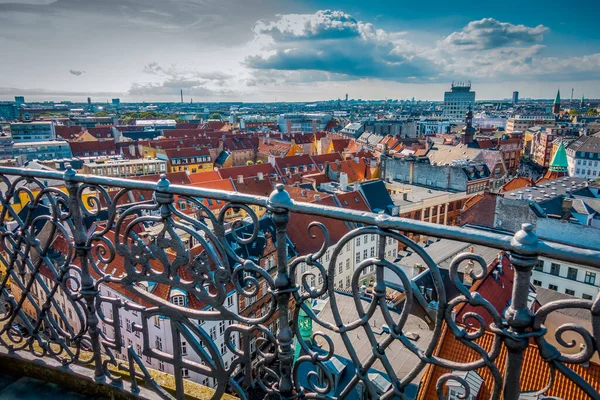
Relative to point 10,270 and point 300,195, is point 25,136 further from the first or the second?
point 10,270

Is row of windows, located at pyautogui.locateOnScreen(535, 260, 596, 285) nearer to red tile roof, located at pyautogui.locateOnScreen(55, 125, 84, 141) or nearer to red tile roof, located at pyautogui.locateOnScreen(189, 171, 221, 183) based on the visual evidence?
red tile roof, located at pyautogui.locateOnScreen(189, 171, 221, 183)

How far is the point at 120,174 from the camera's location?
45.8 metres

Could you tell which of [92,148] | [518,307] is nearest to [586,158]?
[92,148]

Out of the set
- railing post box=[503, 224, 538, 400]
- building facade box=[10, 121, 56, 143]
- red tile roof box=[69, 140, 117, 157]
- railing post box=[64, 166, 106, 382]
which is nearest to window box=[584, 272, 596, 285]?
railing post box=[503, 224, 538, 400]

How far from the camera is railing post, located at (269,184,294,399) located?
2.57 meters

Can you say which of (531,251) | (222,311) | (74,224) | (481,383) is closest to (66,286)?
(74,224)

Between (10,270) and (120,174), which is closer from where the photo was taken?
(10,270)

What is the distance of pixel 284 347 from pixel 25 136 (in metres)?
94.3

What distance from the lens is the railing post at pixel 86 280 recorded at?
3.44 metres

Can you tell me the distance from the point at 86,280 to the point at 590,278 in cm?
2633

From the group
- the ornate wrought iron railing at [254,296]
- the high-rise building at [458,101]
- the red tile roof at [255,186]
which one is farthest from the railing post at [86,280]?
the high-rise building at [458,101]

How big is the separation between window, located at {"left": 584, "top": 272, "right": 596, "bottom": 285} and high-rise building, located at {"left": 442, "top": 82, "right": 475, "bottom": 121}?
154 m

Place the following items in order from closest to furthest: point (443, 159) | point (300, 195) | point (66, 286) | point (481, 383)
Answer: point (66, 286), point (481, 383), point (300, 195), point (443, 159)

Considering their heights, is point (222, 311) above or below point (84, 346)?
above
